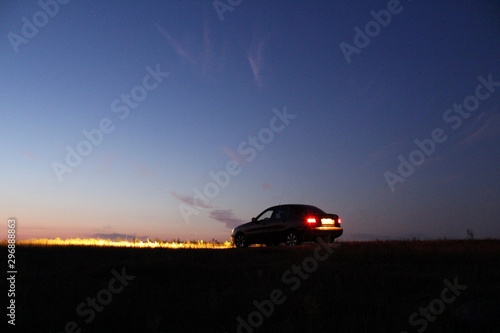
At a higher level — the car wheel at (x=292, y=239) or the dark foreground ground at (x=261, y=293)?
the car wheel at (x=292, y=239)


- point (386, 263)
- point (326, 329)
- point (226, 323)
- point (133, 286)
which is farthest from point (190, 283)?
point (386, 263)

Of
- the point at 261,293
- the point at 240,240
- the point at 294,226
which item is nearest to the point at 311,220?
the point at 294,226

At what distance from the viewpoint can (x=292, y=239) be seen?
771 inches

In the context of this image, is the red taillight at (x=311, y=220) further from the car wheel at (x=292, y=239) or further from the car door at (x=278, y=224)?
the car door at (x=278, y=224)

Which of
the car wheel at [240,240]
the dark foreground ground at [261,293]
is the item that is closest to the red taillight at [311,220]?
the car wheel at [240,240]

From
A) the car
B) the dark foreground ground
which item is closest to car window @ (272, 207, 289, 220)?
the car

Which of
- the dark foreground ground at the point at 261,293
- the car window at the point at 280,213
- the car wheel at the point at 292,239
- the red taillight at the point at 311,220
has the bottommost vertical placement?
the dark foreground ground at the point at 261,293

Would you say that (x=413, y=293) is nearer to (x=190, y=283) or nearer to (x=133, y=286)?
(x=190, y=283)

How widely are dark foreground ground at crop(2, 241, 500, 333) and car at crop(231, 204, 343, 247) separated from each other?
18.3ft

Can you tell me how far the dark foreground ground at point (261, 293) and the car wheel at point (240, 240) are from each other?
7.98 m

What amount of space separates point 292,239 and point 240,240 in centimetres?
311

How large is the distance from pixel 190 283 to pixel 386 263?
504 cm

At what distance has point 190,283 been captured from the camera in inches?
406

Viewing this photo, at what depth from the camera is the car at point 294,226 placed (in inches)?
763
